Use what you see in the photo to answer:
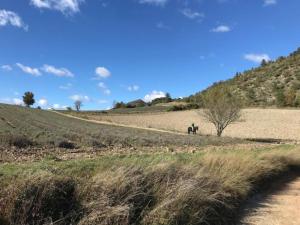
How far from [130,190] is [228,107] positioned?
3633 cm

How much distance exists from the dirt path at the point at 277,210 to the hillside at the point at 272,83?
71.9 meters

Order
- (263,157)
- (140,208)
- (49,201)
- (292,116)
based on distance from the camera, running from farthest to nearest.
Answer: (292,116) < (263,157) < (140,208) < (49,201)

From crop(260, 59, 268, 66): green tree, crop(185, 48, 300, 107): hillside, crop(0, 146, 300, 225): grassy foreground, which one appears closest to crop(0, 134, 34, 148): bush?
crop(0, 146, 300, 225): grassy foreground

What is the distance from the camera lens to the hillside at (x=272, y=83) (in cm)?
8401

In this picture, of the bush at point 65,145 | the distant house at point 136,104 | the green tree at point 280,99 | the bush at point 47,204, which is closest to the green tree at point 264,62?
the green tree at point 280,99

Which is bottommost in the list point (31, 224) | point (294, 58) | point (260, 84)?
point (31, 224)

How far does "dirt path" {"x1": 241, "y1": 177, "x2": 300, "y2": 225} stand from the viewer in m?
8.58

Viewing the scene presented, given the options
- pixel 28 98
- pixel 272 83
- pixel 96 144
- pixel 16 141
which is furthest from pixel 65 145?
pixel 28 98

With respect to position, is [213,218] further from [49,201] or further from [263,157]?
[263,157]

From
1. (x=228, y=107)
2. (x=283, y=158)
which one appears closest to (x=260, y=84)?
(x=228, y=107)

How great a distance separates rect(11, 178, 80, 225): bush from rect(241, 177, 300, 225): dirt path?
3.95 metres

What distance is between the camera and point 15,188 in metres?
5.87

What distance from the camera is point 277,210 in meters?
9.45

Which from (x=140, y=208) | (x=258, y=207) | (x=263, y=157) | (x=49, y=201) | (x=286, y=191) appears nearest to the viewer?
(x=49, y=201)
